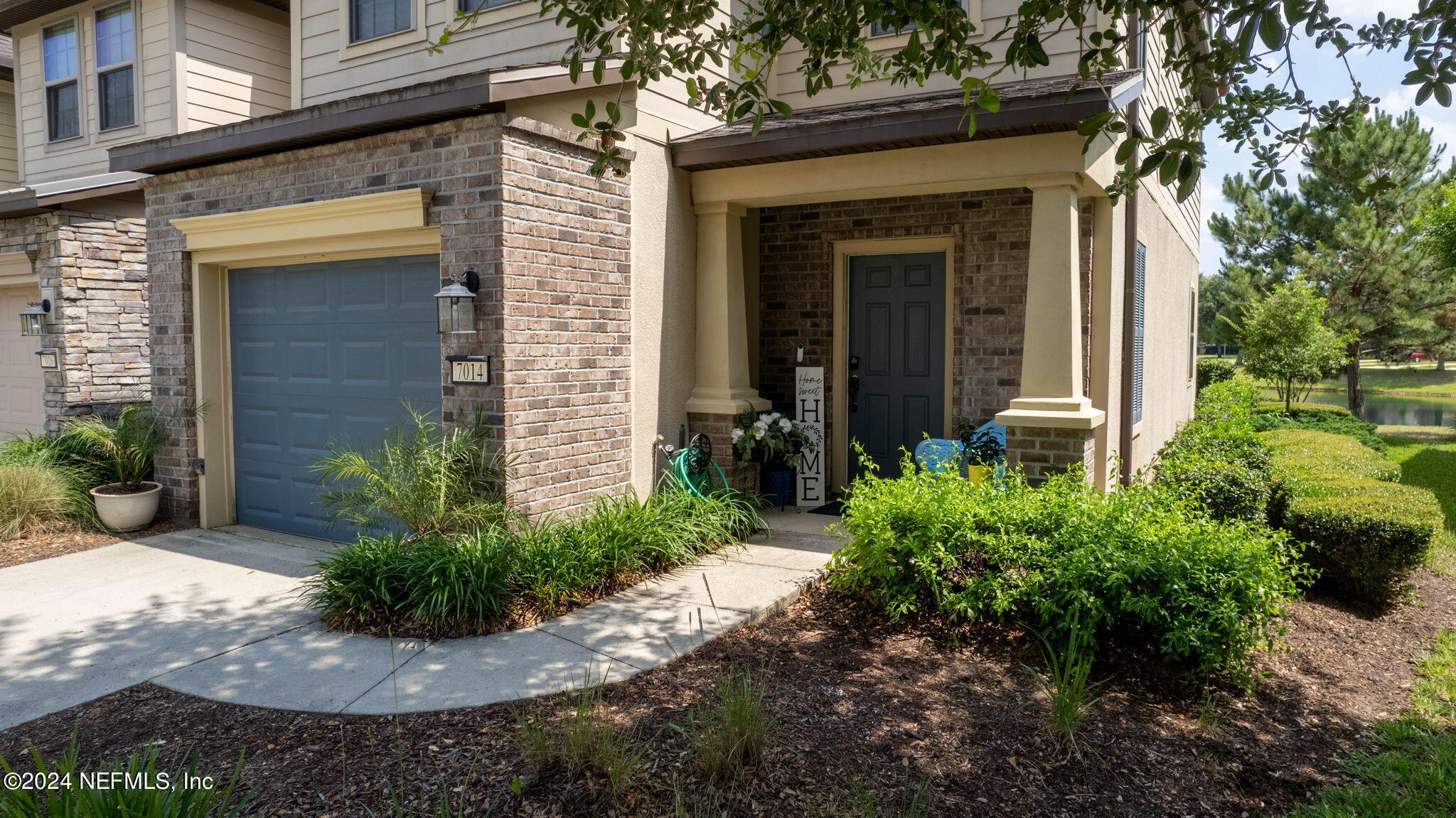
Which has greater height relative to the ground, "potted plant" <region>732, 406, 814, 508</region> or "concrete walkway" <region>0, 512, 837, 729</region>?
"potted plant" <region>732, 406, 814, 508</region>

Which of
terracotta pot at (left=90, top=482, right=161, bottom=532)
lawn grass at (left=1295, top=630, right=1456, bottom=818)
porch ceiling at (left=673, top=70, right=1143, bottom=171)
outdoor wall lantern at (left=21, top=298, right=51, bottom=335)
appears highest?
porch ceiling at (left=673, top=70, right=1143, bottom=171)

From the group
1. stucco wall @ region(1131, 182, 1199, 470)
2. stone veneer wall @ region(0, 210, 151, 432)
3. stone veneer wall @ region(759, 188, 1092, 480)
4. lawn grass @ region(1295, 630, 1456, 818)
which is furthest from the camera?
stucco wall @ region(1131, 182, 1199, 470)

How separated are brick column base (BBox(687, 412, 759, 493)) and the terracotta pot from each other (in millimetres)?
4456

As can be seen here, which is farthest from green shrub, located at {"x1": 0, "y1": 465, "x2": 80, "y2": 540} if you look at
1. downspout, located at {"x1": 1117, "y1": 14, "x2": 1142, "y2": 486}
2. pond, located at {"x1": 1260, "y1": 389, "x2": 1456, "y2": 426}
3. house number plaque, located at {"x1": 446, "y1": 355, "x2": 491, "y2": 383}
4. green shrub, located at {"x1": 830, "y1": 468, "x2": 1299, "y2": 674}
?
pond, located at {"x1": 1260, "y1": 389, "x2": 1456, "y2": 426}

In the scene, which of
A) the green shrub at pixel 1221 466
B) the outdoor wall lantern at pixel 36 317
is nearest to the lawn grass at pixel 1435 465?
the green shrub at pixel 1221 466

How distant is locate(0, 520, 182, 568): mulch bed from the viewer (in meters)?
6.54

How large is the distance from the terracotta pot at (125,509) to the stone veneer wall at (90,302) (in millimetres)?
1482

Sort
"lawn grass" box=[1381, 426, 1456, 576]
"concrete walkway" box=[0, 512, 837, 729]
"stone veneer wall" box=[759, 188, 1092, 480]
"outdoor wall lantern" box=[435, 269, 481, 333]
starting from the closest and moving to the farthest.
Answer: "concrete walkway" box=[0, 512, 837, 729]
"outdoor wall lantern" box=[435, 269, 481, 333]
"stone veneer wall" box=[759, 188, 1092, 480]
"lawn grass" box=[1381, 426, 1456, 576]

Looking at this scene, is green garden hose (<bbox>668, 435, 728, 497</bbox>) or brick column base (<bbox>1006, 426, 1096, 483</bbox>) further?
green garden hose (<bbox>668, 435, 728, 497</bbox>)

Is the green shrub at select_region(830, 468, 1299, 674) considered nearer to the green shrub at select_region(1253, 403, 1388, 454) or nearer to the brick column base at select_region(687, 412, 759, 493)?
the brick column base at select_region(687, 412, 759, 493)

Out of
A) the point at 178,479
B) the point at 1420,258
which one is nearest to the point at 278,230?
the point at 178,479

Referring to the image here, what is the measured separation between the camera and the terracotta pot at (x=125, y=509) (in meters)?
7.26

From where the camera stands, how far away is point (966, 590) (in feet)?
15.0

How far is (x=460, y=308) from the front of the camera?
5609 millimetres
